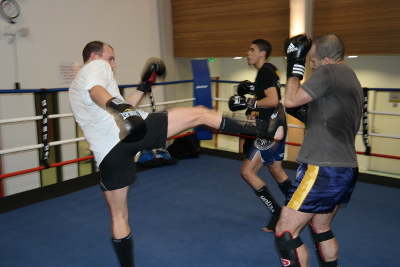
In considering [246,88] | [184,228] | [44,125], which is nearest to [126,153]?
[184,228]

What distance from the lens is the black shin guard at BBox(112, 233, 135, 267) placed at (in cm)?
169

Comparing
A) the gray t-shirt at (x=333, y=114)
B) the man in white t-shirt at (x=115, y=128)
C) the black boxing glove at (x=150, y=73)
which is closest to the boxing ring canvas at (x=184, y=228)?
the man in white t-shirt at (x=115, y=128)

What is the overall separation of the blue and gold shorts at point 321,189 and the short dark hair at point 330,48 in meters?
0.47

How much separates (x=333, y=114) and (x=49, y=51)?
3395 millimetres

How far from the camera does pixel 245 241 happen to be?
91.4 inches

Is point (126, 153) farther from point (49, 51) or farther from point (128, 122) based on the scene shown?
point (49, 51)

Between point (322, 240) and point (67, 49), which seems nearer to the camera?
point (322, 240)

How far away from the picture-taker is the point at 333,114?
4.90 feet

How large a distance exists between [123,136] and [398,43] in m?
3.27

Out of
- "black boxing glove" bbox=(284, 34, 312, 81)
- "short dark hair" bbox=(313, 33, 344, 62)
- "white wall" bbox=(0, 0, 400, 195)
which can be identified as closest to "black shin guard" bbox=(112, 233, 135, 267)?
"black boxing glove" bbox=(284, 34, 312, 81)

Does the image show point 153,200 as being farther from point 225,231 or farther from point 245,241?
point 245,241

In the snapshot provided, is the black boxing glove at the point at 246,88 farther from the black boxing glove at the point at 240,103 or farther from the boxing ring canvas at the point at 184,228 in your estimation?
the boxing ring canvas at the point at 184,228

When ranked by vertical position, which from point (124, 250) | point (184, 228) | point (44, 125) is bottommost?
point (184, 228)

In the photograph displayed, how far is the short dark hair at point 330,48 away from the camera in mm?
1523
